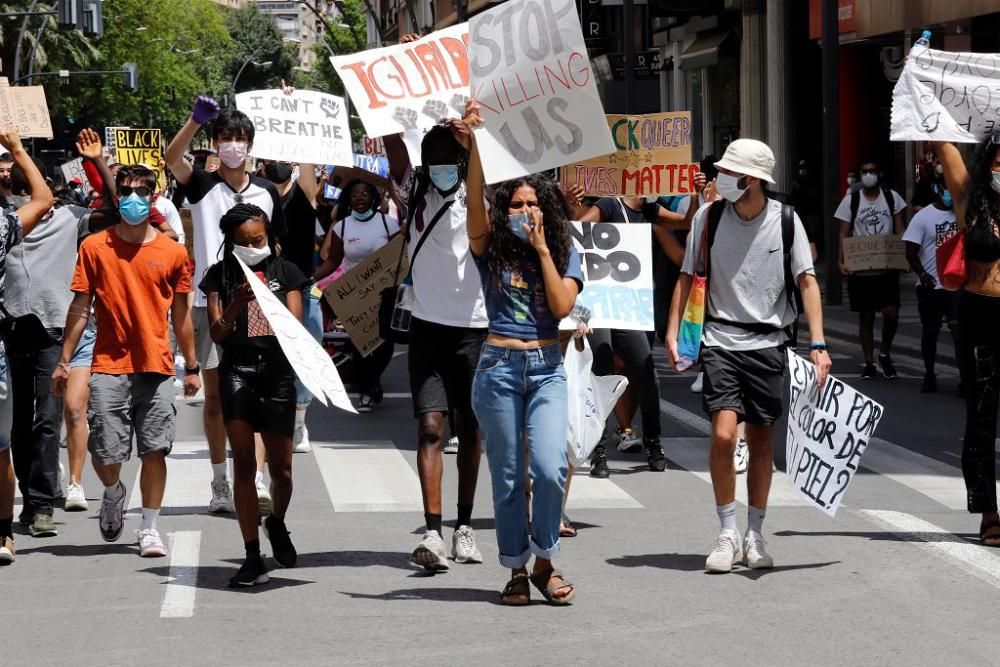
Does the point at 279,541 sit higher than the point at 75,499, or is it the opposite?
the point at 279,541

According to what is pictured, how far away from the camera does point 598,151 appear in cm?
756

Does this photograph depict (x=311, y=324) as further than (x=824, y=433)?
Yes

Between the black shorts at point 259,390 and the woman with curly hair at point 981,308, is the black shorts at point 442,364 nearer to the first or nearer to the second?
the black shorts at point 259,390

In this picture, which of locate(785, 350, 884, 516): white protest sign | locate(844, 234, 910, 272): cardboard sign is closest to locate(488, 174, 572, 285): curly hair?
locate(785, 350, 884, 516): white protest sign

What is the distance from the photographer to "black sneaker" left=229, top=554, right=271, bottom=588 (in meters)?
7.28

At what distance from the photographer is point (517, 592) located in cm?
690

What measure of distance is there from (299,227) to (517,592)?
3234 mm

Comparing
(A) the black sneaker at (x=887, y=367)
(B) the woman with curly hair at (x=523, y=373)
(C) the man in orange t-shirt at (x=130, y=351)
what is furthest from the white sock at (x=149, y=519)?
(A) the black sneaker at (x=887, y=367)

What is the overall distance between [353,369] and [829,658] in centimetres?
853

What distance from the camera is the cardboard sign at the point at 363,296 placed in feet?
32.3

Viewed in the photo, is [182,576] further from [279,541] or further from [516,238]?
[516,238]

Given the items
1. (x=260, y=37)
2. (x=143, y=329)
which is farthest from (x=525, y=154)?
(x=260, y=37)

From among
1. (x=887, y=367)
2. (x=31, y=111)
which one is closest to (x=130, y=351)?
(x=31, y=111)

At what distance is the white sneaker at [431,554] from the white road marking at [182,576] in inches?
36.9
